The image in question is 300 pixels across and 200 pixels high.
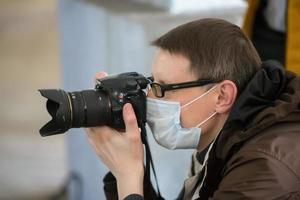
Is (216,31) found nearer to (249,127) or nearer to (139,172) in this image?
(249,127)

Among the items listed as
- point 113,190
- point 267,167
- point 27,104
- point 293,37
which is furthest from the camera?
point 27,104

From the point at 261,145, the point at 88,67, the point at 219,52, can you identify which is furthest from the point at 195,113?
the point at 88,67

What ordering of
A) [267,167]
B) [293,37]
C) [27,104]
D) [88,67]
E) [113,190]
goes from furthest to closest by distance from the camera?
[27,104] → [88,67] → [293,37] → [113,190] → [267,167]

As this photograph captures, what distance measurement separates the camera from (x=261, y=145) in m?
1.16

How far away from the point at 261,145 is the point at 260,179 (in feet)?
0.24

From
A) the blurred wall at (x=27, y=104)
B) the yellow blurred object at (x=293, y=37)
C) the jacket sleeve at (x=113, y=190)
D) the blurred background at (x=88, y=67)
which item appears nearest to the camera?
the jacket sleeve at (x=113, y=190)

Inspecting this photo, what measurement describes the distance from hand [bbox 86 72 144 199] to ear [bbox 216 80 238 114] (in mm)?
197

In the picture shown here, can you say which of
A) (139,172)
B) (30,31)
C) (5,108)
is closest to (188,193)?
(139,172)

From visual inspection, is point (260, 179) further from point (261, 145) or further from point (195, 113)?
point (195, 113)

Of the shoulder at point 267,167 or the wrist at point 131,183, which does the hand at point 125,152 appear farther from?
the shoulder at point 267,167

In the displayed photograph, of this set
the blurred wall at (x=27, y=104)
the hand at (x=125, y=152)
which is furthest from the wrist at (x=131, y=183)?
the blurred wall at (x=27, y=104)

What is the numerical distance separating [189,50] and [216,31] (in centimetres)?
7

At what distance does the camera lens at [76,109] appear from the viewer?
135cm

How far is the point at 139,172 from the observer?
1397mm
